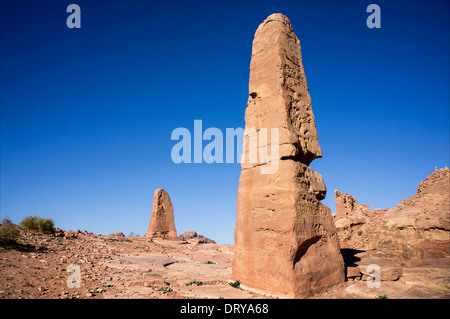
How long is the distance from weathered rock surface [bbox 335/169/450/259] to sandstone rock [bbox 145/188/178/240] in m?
13.5

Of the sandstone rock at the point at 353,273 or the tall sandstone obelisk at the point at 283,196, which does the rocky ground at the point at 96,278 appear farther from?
the sandstone rock at the point at 353,273

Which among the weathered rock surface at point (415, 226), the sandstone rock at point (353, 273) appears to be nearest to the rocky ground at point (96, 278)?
the sandstone rock at point (353, 273)

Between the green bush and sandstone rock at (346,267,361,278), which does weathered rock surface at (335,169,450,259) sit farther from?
the green bush

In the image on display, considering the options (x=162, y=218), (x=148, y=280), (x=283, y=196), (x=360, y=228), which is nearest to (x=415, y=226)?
(x=360, y=228)

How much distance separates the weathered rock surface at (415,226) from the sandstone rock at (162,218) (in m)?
13.5

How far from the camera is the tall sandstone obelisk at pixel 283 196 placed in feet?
17.7

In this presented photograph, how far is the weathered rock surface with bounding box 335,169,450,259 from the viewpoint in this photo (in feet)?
31.2

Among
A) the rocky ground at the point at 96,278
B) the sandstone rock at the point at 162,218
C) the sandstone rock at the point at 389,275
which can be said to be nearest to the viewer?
the rocky ground at the point at 96,278

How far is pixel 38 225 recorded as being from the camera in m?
16.1

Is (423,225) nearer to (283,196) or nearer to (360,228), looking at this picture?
(360,228)

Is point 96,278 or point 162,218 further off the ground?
point 162,218

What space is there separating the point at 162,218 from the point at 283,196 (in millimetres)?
18330
